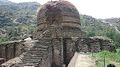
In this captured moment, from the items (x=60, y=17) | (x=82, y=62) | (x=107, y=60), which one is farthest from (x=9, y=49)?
(x=107, y=60)

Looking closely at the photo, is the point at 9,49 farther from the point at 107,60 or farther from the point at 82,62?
the point at 107,60

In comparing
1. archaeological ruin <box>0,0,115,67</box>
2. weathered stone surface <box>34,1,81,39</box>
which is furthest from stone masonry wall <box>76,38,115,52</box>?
weathered stone surface <box>34,1,81,39</box>

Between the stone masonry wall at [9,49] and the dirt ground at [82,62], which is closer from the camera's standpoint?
the dirt ground at [82,62]

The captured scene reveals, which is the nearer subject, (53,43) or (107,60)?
(107,60)

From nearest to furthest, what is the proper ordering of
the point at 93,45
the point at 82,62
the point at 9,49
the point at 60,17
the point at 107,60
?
the point at 107,60
the point at 82,62
the point at 93,45
the point at 60,17
the point at 9,49

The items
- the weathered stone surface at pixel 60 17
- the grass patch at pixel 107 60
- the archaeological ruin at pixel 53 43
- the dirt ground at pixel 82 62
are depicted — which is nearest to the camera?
the grass patch at pixel 107 60

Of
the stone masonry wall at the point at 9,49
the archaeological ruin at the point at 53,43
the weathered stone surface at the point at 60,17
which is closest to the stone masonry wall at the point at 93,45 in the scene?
the archaeological ruin at the point at 53,43

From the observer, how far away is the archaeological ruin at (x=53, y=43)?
42.0 ft

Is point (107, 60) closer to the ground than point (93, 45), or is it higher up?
higher up

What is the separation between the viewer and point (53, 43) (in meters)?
16.6

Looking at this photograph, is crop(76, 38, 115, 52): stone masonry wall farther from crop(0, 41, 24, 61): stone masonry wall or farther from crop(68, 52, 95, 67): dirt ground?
crop(68, 52, 95, 67): dirt ground

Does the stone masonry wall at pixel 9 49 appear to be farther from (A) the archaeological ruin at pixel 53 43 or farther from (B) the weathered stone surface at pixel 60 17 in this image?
(B) the weathered stone surface at pixel 60 17

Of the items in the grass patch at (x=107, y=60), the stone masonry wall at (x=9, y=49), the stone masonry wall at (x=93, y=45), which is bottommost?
the stone masonry wall at (x=9, y=49)

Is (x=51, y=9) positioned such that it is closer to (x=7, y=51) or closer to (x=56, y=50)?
(x=7, y=51)
